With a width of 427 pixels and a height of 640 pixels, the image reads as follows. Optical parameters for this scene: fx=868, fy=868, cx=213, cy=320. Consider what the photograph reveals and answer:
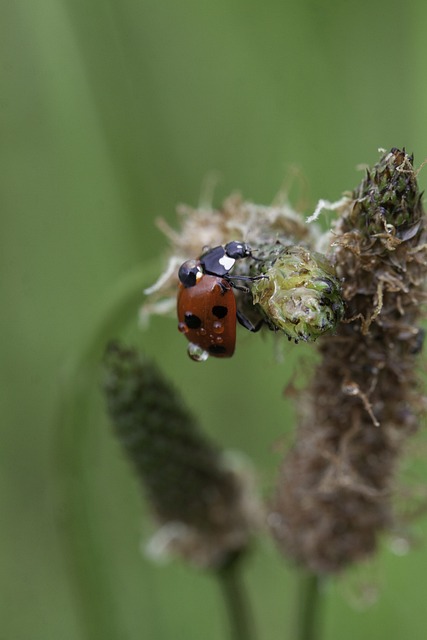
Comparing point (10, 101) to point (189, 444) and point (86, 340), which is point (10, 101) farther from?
point (189, 444)

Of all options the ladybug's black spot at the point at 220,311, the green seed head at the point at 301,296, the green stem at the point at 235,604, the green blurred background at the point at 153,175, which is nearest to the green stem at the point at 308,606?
the green stem at the point at 235,604

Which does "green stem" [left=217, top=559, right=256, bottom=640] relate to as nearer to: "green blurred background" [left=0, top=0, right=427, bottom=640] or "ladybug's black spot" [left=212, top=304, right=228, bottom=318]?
"green blurred background" [left=0, top=0, right=427, bottom=640]

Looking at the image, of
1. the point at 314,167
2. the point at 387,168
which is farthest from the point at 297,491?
the point at 314,167

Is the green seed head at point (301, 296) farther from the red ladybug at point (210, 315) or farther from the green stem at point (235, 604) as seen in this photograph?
the green stem at point (235, 604)

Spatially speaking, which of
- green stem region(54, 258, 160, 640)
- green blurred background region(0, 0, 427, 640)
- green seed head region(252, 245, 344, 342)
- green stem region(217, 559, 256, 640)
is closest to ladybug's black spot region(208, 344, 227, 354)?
green seed head region(252, 245, 344, 342)

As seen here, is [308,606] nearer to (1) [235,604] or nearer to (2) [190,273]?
(1) [235,604]
